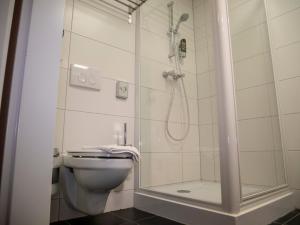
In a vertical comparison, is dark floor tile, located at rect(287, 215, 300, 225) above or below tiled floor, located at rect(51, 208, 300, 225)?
above

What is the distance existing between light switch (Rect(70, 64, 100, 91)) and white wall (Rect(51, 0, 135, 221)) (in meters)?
0.03

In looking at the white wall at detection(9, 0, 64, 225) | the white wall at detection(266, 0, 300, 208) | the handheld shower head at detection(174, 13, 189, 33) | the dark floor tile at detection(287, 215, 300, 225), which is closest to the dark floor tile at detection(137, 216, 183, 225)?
the dark floor tile at detection(287, 215, 300, 225)

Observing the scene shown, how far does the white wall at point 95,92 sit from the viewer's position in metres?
1.33

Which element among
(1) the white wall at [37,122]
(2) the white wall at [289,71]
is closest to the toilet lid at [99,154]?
(1) the white wall at [37,122]

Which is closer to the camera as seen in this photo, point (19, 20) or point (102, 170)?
point (19, 20)

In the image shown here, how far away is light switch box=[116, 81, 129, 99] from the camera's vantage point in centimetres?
159

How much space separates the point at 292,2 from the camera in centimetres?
164

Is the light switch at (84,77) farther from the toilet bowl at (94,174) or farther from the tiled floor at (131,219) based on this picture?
the tiled floor at (131,219)

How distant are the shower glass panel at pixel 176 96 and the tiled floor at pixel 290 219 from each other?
0.50m

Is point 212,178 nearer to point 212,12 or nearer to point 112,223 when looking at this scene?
point 112,223

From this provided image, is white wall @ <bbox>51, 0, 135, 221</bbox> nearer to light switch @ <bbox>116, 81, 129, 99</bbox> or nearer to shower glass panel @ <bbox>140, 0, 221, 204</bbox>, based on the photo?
light switch @ <bbox>116, 81, 129, 99</bbox>

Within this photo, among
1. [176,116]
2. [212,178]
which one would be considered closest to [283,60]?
[176,116]

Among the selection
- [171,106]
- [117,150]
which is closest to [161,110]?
[171,106]

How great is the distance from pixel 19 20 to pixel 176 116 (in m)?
1.49
